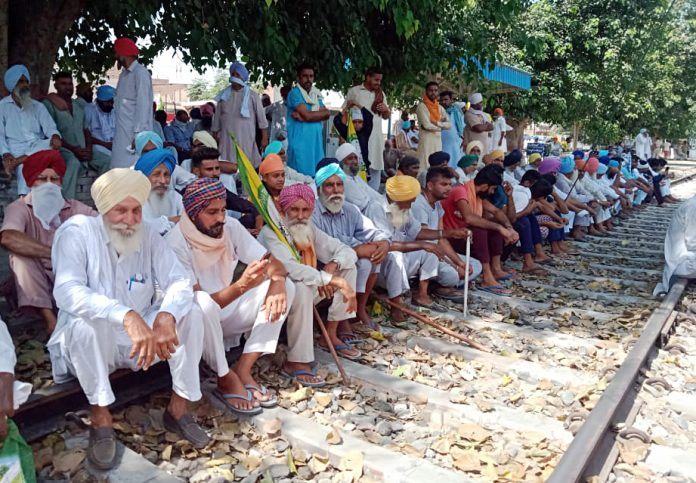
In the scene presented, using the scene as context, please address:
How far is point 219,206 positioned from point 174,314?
2.57ft

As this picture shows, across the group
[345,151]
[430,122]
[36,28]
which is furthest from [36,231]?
[430,122]

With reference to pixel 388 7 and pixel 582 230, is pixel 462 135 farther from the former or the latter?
pixel 388 7

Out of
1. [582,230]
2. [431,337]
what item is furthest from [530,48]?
[431,337]

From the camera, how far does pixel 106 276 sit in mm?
3262

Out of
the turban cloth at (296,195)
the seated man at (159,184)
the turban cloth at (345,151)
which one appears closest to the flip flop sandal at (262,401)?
the turban cloth at (296,195)

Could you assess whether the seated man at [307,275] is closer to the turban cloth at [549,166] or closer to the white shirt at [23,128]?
the white shirt at [23,128]

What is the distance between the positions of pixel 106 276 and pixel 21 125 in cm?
407

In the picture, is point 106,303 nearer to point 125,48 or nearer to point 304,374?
point 304,374

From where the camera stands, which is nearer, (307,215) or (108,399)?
(108,399)

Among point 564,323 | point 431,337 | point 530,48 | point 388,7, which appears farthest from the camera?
point 530,48

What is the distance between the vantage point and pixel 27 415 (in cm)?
327

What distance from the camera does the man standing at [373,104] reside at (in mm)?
8391

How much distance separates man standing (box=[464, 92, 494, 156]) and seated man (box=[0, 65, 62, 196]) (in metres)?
6.87

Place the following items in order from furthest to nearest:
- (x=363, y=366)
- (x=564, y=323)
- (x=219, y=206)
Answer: (x=564, y=323), (x=363, y=366), (x=219, y=206)
